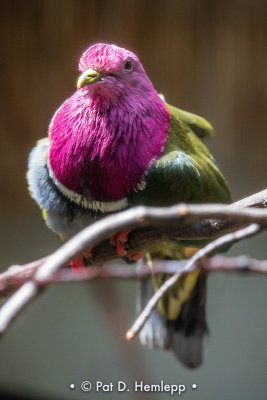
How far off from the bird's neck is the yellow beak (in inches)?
3.0

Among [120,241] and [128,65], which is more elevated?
[128,65]

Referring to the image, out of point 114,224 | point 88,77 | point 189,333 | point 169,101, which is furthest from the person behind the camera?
point 169,101

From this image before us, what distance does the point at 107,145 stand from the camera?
116 centimetres

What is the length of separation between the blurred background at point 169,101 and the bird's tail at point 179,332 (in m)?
0.39

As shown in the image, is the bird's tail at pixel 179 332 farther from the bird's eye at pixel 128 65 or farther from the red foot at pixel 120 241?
the bird's eye at pixel 128 65

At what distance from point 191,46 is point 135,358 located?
101cm

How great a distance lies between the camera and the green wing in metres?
1.18

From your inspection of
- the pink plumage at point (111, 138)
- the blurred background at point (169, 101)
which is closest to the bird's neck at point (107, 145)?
the pink plumage at point (111, 138)

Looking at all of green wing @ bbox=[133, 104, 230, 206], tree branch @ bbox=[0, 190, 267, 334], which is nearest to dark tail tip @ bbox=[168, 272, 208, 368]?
green wing @ bbox=[133, 104, 230, 206]

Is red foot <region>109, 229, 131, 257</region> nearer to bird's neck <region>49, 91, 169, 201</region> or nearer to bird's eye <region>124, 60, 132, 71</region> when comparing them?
bird's neck <region>49, 91, 169, 201</region>

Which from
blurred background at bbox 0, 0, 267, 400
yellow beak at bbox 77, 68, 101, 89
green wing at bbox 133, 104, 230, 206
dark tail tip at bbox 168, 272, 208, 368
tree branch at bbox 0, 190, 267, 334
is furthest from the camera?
blurred background at bbox 0, 0, 267, 400

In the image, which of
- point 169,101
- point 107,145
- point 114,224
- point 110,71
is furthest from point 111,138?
point 169,101

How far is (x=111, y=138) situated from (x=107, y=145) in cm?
1

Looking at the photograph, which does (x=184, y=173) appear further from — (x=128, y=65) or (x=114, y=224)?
(x=114, y=224)
